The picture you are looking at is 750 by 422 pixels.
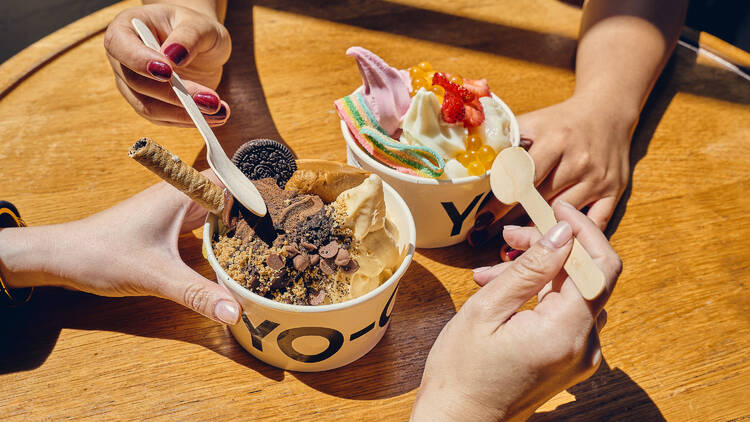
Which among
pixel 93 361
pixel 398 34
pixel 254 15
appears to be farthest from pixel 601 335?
pixel 254 15

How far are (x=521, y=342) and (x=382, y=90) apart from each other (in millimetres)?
550

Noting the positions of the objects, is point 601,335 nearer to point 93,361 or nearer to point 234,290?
point 234,290

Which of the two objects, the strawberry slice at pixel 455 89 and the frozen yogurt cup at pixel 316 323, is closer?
the frozen yogurt cup at pixel 316 323

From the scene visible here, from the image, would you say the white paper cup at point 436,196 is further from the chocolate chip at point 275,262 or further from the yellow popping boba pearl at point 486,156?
the chocolate chip at point 275,262

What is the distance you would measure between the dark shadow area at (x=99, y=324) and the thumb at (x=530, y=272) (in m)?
0.37

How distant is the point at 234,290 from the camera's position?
26.2 inches

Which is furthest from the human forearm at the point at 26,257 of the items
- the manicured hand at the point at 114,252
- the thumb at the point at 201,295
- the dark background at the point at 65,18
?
the dark background at the point at 65,18

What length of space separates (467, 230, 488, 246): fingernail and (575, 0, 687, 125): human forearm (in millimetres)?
444

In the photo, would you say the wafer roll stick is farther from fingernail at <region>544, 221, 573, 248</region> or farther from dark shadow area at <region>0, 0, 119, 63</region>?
dark shadow area at <region>0, 0, 119, 63</region>

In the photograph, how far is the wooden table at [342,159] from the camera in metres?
0.76

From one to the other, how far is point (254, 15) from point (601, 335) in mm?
1247

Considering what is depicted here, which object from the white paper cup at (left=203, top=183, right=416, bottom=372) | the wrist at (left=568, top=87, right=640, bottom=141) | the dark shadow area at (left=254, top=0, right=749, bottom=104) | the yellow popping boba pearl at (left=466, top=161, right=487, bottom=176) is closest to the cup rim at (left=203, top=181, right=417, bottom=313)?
the white paper cup at (left=203, top=183, right=416, bottom=372)

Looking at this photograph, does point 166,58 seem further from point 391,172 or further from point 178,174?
point 391,172

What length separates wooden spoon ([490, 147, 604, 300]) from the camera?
589 millimetres
